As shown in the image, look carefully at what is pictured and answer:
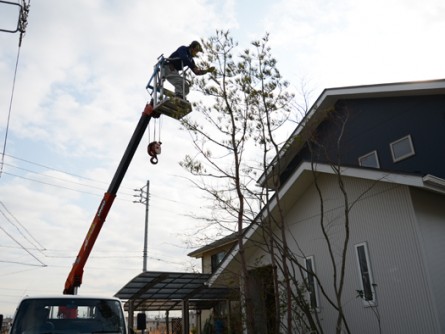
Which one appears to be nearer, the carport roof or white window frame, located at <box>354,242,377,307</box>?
white window frame, located at <box>354,242,377,307</box>

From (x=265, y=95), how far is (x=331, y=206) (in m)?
3.65

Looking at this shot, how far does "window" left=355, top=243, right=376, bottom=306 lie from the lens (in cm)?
902

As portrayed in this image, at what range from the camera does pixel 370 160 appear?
12164mm

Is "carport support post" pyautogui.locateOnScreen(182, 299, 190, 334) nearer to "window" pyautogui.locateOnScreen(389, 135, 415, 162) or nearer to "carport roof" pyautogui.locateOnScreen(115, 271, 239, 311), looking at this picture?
"carport roof" pyautogui.locateOnScreen(115, 271, 239, 311)

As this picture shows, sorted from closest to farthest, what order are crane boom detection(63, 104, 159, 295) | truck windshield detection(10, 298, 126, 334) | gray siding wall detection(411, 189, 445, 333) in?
truck windshield detection(10, 298, 126, 334) < gray siding wall detection(411, 189, 445, 333) < crane boom detection(63, 104, 159, 295)

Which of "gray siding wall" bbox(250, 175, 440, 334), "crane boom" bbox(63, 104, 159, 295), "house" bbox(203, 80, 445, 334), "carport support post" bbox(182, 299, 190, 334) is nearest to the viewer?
"gray siding wall" bbox(250, 175, 440, 334)

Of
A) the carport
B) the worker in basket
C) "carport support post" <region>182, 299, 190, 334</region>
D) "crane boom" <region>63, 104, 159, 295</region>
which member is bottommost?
"carport support post" <region>182, 299, 190, 334</region>

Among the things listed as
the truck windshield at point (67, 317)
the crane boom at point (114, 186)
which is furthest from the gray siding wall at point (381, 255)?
the truck windshield at point (67, 317)

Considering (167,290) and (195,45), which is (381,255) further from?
(167,290)

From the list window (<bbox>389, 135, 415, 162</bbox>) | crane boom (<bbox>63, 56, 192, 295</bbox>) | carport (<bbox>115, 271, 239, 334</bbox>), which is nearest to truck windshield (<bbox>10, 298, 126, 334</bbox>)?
crane boom (<bbox>63, 56, 192, 295</bbox>)

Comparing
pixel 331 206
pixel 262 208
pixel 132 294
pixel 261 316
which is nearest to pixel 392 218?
pixel 331 206

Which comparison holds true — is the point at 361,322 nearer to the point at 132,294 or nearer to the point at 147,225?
the point at 132,294

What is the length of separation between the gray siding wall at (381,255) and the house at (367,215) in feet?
0.07

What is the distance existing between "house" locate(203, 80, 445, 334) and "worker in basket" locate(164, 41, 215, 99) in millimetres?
3335
